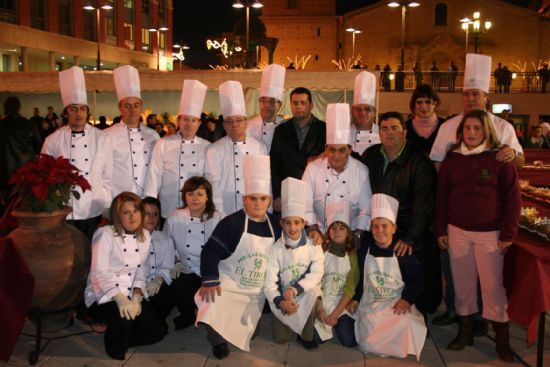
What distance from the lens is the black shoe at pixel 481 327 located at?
5058mm

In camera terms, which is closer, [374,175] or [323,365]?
[323,365]

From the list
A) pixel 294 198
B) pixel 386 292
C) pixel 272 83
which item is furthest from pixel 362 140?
pixel 386 292

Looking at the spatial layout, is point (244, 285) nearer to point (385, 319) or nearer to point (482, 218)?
point (385, 319)

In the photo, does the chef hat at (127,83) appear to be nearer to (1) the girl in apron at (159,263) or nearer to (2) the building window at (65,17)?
(1) the girl in apron at (159,263)

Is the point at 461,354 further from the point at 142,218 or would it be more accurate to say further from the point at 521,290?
the point at 142,218

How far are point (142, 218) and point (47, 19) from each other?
32.8 metres

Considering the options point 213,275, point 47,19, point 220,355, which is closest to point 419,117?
point 213,275

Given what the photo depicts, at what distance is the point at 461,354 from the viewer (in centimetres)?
466

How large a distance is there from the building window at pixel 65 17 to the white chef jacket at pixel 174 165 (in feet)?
109

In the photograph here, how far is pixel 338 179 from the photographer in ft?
17.1

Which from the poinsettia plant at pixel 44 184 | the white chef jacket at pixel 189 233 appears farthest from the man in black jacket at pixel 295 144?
the poinsettia plant at pixel 44 184

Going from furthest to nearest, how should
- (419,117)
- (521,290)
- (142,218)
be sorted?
1. (419,117)
2. (142,218)
3. (521,290)

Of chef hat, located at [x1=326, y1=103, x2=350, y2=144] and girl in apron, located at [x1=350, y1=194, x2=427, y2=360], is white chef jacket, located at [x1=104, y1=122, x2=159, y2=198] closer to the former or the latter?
chef hat, located at [x1=326, y1=103, x2=350, y2=144]

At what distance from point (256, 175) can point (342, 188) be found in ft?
2.78
